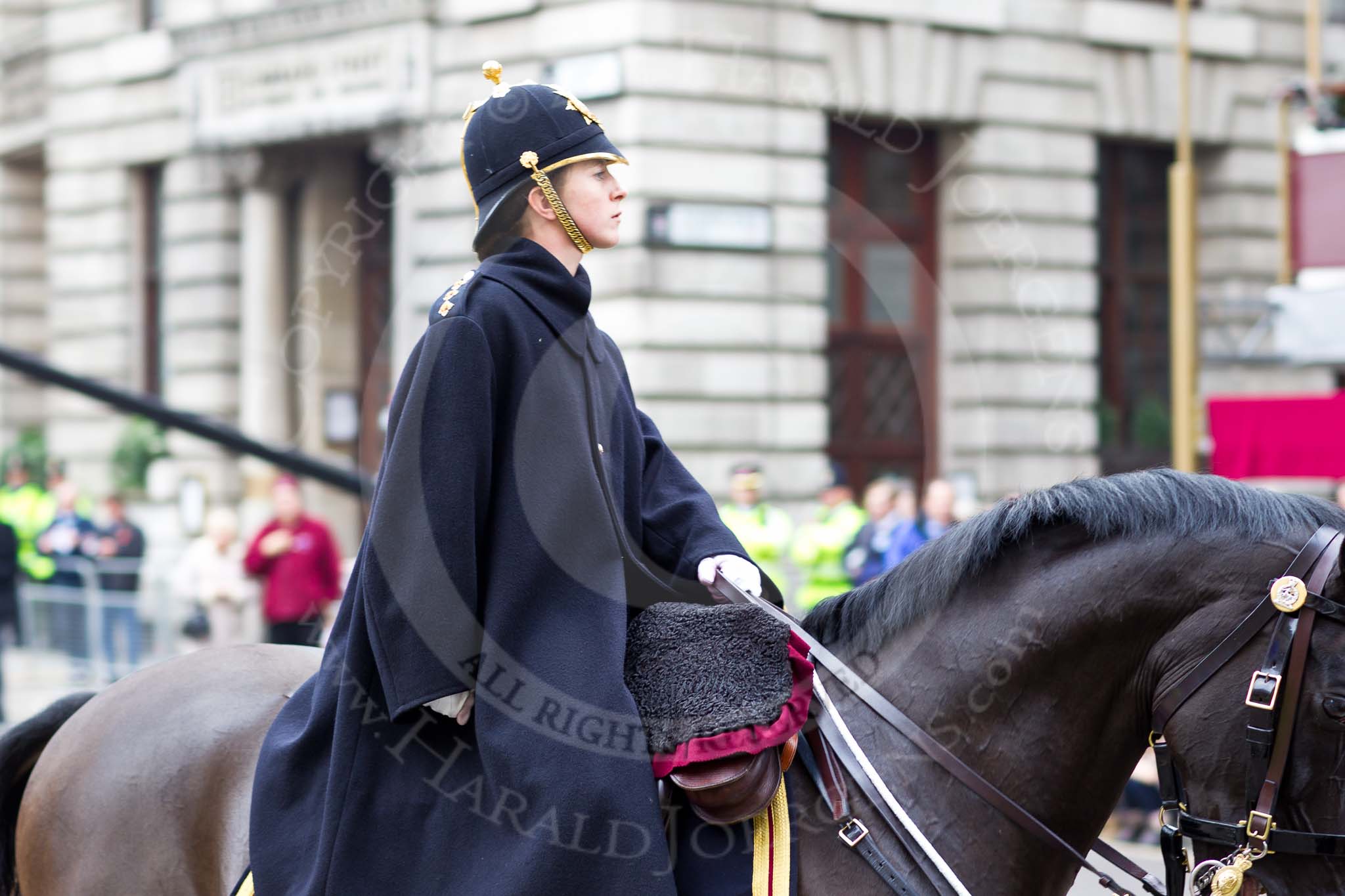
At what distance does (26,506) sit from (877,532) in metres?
9.97

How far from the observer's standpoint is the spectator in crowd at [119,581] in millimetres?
12227

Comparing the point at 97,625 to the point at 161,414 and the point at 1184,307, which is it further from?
the point at 1184,307

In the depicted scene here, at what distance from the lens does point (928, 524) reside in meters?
10.5

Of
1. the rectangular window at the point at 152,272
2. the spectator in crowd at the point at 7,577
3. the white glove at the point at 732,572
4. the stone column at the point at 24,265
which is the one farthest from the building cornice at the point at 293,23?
the white glove at the point at 732,572

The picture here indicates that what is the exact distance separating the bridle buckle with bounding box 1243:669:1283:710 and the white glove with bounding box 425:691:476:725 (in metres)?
1.42

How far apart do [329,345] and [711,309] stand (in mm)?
4691

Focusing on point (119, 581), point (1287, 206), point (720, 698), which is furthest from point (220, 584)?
point (720, 698)

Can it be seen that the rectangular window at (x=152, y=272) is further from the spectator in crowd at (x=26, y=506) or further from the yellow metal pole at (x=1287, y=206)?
the yellow metal pole at (x=1287, y=206)

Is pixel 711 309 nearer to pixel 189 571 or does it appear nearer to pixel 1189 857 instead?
pixel 189 571

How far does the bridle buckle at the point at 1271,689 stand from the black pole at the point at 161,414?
274 cm

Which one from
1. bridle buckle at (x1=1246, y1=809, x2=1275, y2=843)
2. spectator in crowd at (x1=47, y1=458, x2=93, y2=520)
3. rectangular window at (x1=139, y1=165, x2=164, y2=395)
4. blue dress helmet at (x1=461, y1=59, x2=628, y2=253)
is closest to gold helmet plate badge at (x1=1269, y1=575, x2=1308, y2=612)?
bridle buckle at (x1=1246, y1=809, x2=1275, y2=843)

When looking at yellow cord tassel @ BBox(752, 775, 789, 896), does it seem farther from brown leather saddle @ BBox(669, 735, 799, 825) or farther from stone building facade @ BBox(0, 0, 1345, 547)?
stone building facade @ BBox(0, 0, 1345, 547)

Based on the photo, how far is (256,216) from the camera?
17703mm

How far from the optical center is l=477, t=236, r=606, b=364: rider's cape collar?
317cm
